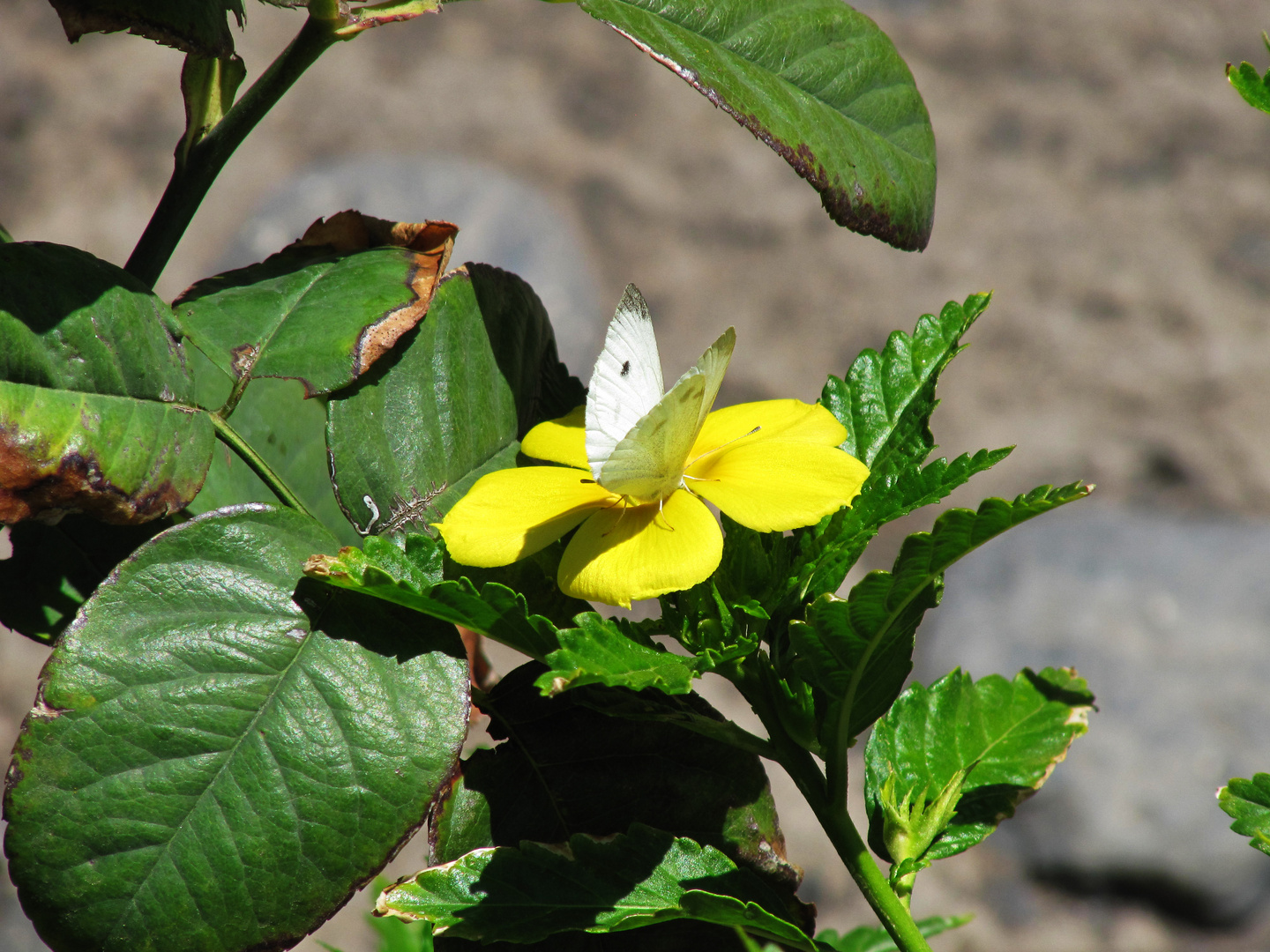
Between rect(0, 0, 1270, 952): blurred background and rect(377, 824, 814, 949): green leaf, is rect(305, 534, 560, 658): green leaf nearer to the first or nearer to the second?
rect(377, 824, 814, 949): green leaf

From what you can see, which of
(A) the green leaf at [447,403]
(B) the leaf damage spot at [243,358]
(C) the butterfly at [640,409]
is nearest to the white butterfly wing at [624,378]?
(C) the butterfly at [640,409]

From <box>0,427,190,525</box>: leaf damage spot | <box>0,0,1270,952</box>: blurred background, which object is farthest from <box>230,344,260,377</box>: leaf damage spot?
<box>0,0,1270,952</box>: blurred background

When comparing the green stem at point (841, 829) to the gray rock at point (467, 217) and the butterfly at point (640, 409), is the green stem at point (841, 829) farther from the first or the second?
the gray rock at point (467, 217)

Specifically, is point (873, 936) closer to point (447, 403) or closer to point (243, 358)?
point (447, 403)

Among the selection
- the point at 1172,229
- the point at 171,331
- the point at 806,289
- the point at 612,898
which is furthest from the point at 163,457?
the point at 1172,229

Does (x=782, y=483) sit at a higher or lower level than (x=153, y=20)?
lower

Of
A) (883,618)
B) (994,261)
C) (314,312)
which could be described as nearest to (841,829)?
(883,618)
